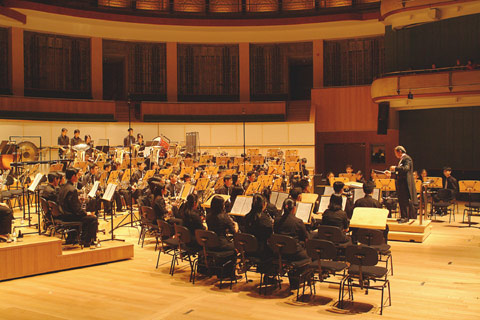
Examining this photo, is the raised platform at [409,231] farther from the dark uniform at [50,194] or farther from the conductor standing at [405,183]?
the dark uniform at [50,194]

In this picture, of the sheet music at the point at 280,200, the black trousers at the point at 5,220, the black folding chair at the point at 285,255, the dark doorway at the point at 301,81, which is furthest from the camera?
the dark doorway at the point at 301,81

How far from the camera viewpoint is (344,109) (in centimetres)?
2102

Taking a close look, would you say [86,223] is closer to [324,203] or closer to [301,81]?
[324,203]

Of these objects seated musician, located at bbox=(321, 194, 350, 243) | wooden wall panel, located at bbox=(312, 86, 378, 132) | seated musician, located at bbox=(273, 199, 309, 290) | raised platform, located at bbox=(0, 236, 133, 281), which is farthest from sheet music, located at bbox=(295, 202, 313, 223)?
wooden wall panel, located at bbox=(312, 86, 378, 132)

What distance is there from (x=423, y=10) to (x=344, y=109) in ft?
19.9

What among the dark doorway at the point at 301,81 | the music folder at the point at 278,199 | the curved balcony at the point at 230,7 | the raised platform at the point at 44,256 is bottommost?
the raised platform at the point at 44,256

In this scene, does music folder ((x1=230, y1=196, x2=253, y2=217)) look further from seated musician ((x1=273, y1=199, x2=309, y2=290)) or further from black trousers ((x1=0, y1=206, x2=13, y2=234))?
black trousers ((x1=0, y1=206, x2=13, y2=234))

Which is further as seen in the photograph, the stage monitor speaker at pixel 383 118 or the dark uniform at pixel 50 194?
the stage monitor speaker at pixel 383 118

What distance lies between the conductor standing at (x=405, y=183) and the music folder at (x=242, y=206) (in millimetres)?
3885

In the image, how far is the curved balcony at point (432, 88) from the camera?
1520 centimetres

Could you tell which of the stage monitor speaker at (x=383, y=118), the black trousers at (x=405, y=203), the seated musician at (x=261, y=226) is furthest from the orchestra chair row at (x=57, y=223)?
the stage monitor speaker at (x=383, y=118)

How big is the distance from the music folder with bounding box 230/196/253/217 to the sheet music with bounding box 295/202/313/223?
1120mm

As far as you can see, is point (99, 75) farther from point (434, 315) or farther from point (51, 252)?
point (434, 315)

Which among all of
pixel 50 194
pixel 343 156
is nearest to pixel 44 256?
pixel 50 194
